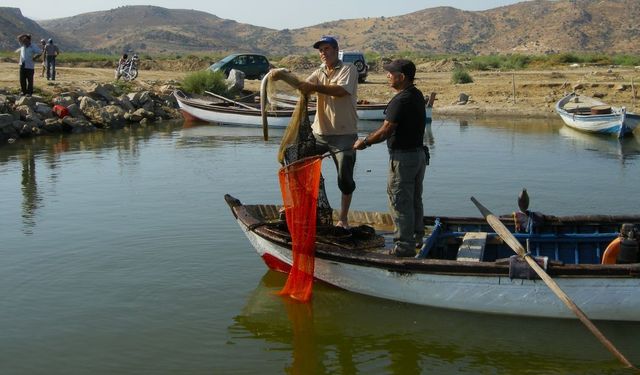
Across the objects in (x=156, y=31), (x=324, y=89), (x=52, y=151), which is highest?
(x=156, y=31)

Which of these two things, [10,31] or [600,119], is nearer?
[600,119]

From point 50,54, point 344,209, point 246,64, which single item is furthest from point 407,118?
point 246,64

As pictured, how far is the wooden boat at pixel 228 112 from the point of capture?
25344 millimetres

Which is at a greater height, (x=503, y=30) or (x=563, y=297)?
(x=503, y=30)

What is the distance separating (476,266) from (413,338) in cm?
87

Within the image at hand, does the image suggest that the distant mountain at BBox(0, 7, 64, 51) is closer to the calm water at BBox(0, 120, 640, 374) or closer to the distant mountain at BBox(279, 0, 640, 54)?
the distant mountain at BBox(279, 0, 640, 54)

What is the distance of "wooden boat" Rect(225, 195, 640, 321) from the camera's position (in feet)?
23.0

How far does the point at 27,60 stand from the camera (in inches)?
879

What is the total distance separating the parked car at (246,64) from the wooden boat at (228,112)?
8.55 meters

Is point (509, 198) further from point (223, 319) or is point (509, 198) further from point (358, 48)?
point (358, 48)

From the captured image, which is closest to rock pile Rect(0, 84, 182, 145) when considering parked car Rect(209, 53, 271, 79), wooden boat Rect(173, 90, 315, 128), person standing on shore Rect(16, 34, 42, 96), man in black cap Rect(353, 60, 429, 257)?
person standing on shore Rect(16, 34, 42, 96)

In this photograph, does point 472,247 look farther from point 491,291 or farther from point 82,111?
point 82,111

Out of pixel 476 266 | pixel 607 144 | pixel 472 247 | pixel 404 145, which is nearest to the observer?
pixel 476 266

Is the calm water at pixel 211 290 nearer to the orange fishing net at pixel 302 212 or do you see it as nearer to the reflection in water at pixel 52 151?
the reflection in water at pixel 52 151
